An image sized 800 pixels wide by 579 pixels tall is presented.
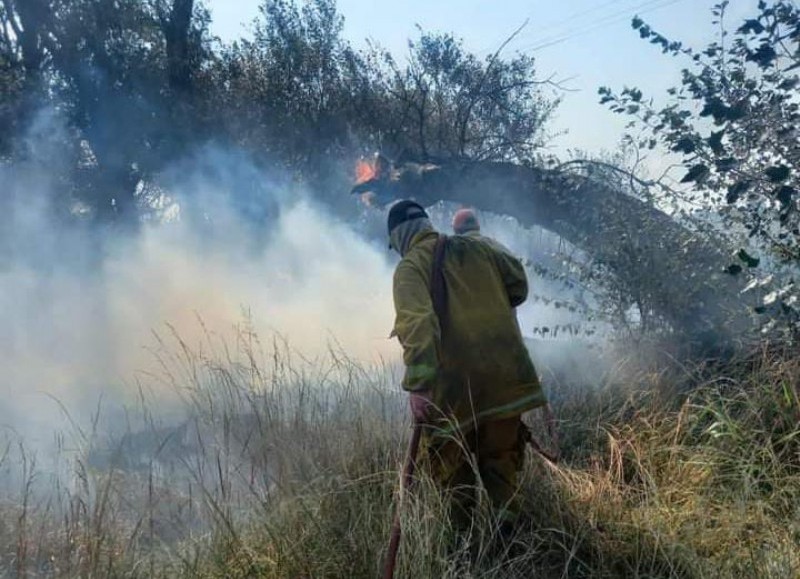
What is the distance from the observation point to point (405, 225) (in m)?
3.70

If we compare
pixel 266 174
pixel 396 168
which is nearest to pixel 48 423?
pixel 396 168

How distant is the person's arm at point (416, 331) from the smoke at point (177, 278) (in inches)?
204

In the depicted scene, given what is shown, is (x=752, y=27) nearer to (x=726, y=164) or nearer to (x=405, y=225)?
(x=726, y=164)

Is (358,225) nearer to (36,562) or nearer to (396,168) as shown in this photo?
(396,168)

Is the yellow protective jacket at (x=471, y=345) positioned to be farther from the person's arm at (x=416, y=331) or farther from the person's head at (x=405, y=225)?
the person's head at (x=405, y=225)

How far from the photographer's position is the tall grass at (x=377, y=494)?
3.07 metres

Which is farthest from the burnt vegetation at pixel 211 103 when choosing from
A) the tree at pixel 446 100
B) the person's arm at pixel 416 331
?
the person's arm at pixel 416 331

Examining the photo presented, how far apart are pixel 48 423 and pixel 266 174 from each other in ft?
23.4

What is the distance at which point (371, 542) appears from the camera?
3.14m

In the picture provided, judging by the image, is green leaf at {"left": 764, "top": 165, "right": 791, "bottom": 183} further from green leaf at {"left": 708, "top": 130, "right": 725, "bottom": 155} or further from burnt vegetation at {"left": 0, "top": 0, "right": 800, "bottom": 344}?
burnt vegetation at {"left": 0, "top": 0, "right": 800, "bottom": 344}

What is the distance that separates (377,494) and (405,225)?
1.22 meters

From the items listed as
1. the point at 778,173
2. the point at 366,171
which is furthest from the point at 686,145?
the point at 366,171

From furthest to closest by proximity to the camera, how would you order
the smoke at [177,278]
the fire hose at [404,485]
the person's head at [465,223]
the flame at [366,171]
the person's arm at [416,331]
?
the smoke at [177,278]
the flame at [366,171]
the person's head at [465,223]
the person's arm at [416,331]
the fire hose at [404,485]

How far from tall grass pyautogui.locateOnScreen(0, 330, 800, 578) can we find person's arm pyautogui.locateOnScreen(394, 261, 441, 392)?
1.51 feet
